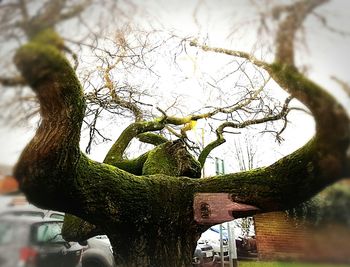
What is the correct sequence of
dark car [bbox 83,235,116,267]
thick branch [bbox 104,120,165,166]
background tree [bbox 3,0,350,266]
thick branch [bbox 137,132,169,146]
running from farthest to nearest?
thick branch [bbox 137,132,169,146] → thick branch [bbox 104,120,165,166] → dark car [bbox 83,235,116,267] → background tree [bbox 3,0,350,266]

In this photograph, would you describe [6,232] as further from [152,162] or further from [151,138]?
[151,138]

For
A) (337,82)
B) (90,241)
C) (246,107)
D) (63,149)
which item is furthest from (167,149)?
(337,82)

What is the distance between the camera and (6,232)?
0.47 m

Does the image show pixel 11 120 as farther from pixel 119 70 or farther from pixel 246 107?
pixel 246 107

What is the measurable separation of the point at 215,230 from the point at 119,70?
1576 mm

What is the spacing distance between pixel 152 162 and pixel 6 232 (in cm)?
167

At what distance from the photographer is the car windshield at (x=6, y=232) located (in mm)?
463

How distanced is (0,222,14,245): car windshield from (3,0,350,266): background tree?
128mm

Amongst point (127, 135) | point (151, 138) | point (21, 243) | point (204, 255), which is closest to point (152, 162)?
point (127, 135)

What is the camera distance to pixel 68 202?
1.32m

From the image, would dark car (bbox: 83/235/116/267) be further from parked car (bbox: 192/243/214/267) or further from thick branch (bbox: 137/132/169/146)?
thick branch (bbox: 137/132/169/146)

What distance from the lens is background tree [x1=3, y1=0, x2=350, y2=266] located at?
580 millimetres

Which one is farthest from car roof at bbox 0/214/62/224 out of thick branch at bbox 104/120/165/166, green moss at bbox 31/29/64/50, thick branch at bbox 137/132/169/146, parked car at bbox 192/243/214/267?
thick branch at bbox 137/132/169/146

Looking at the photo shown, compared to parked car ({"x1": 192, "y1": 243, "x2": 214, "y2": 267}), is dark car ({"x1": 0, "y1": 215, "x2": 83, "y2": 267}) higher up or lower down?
higher up
